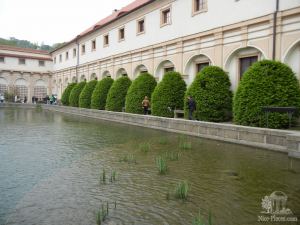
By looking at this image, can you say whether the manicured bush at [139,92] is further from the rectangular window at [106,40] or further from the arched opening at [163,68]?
the rectangular window at [106,40]

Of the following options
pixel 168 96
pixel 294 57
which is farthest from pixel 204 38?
pixel 294 57

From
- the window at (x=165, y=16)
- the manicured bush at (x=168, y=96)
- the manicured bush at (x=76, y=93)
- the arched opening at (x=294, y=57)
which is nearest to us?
the arched opening at (x=294, y=57)

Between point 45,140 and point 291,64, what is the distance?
11962 mm

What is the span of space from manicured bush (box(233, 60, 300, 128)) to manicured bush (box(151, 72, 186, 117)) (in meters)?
5.85

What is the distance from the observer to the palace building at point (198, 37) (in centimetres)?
1446

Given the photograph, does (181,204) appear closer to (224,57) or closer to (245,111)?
(245,111)

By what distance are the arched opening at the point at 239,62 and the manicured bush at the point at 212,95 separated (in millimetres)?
1295

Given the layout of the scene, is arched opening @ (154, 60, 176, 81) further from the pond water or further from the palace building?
the pond water

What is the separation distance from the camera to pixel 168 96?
59.6 feet

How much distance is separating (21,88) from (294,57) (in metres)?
47.4

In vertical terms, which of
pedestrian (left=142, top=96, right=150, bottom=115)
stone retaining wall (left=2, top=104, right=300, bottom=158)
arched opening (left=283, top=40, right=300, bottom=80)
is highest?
arched opening (left=283, top=40, right=300, bottom=80)

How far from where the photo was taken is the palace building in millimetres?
14461

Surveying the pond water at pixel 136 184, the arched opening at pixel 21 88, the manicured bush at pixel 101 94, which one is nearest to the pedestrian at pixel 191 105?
the pond water at pixel 136 184

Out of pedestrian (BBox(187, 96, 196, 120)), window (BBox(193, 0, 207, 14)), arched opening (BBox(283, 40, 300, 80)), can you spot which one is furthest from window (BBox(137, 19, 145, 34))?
arched opening (BBox(283, 40, 300, 80))
